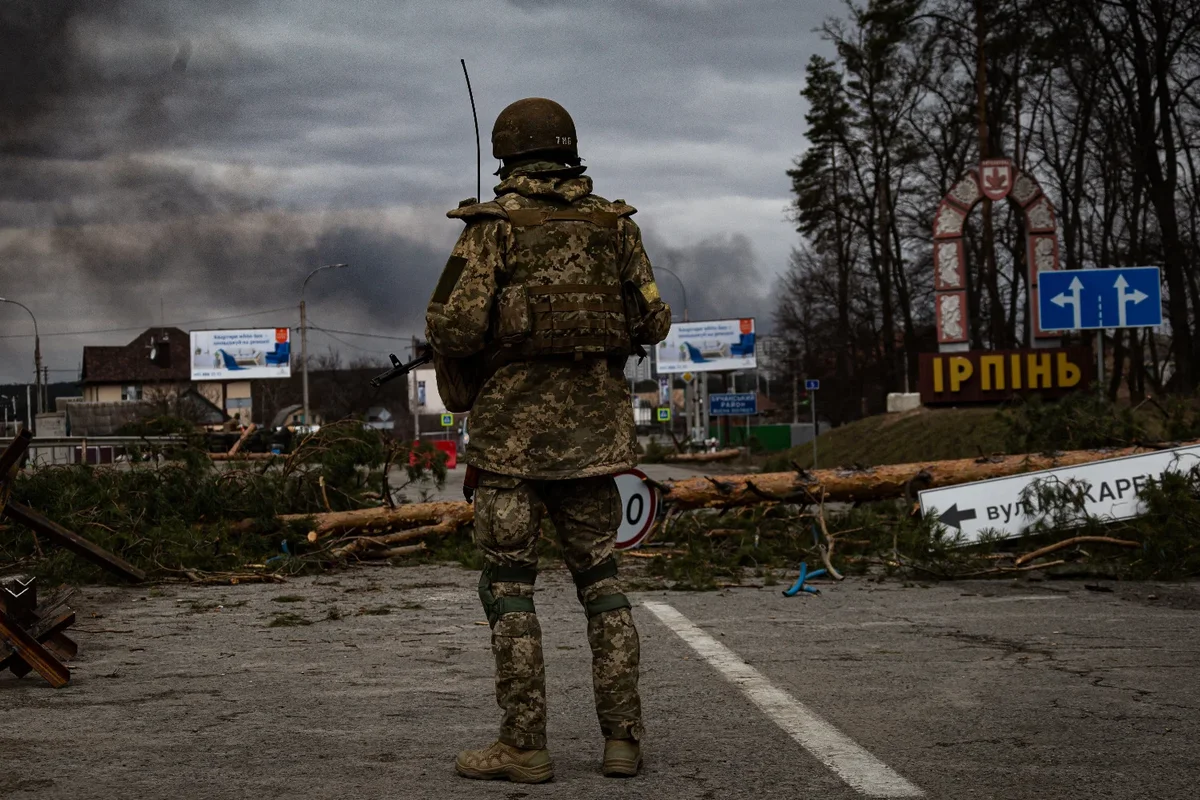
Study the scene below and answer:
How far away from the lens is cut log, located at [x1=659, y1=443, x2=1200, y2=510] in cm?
1176

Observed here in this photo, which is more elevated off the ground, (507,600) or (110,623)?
(507,600)

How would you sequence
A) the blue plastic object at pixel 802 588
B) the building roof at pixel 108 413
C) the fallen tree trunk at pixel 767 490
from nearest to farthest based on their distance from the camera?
1. the blue plastic object at pixel 802 588
2. the fallen tree trunk at pixel 767 490
3. the building roof at pixel 108 413

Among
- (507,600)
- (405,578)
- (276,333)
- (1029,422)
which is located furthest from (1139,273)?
(276,333)

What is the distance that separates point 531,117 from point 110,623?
4.83 metres

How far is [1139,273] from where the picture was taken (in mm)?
15891

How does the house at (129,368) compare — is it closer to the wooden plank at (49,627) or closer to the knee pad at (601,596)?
the wooden plank at (49,627)

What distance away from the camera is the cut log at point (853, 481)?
11.8 metres

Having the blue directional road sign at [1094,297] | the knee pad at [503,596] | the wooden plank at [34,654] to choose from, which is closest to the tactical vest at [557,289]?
the knee pad at [503,596]

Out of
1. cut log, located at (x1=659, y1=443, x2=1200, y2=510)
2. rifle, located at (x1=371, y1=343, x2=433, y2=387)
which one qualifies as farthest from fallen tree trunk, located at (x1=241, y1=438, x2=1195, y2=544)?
rifle, located at (x1=371, y1=343, x2=433, y2=387)

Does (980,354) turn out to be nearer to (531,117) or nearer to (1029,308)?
(1029,308)

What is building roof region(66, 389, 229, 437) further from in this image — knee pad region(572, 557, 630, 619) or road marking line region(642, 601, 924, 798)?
knee pad region(572, 557, 630, 619)

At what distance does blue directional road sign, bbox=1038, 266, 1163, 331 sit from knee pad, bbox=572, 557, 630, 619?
12543mm

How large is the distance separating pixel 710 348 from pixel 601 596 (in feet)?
236

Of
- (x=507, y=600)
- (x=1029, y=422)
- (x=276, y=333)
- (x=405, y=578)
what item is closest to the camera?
(x=507, y=600)
